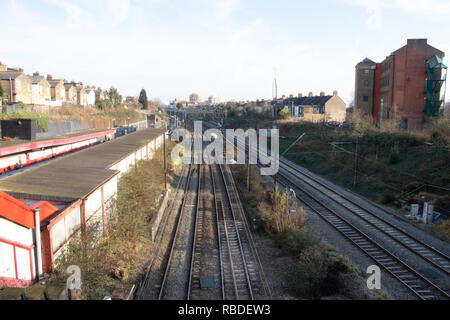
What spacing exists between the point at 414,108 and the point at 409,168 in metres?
17.3

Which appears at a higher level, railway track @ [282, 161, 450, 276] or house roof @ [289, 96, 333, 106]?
house roof @ [289, 96, 333, 106]

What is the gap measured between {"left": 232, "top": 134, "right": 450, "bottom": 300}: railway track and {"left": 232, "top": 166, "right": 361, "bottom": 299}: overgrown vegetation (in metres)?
1.65

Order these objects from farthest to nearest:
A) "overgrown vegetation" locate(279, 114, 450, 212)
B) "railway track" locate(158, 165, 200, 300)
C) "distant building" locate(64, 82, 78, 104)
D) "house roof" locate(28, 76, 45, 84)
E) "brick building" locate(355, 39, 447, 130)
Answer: "distant building" locate(64, 82, 78, 104) → "house roof" locate(28, 76, 45, 84) → "brick building" locate(355, 39, 447, 130) → "overgrown vegetation" locate(279, 114, 450, 212) → "railway track" locate(158, 165, 200, 300)

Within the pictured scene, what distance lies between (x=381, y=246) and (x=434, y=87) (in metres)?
30.1

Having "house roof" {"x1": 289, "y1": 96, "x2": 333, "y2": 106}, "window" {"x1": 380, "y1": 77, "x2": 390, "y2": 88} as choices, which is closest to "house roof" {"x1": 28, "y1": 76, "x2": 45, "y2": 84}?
"window" {"x1": 380, "y1": 77, "x2": 390, "y2": 88}

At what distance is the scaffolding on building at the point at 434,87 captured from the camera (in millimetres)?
34406

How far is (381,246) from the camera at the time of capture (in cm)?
1236

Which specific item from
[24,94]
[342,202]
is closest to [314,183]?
[342,202]

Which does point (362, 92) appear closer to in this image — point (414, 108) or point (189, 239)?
point (414, 108)

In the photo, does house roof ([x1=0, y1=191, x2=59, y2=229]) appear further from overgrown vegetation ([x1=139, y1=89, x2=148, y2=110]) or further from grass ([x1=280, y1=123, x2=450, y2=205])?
overgrown vegetation ([x1=139, y1=89, x2=148, y2=110])

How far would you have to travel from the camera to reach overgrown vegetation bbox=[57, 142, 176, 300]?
7777 mm

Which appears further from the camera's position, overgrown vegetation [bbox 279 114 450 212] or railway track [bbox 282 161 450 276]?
overgrown vegetation [bbox 279 114 450 212]

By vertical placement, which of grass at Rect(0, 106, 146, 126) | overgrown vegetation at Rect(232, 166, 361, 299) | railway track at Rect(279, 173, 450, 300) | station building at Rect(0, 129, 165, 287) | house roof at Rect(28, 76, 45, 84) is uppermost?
house roof at Rect(28, 76, 45, 84)

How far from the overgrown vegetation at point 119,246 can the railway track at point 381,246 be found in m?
7.91
